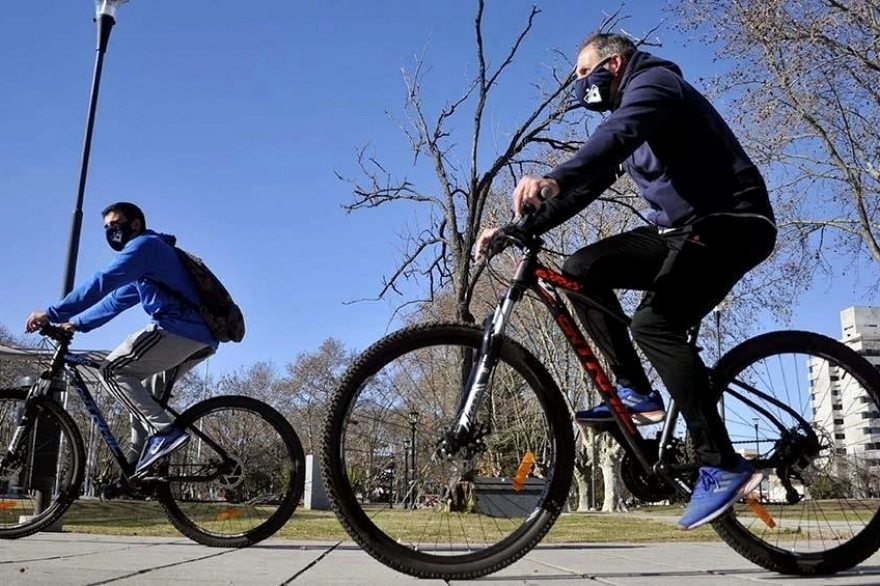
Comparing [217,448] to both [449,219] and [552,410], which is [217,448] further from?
[449,219]

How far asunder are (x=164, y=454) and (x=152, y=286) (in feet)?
3.47

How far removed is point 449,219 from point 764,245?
514 inches

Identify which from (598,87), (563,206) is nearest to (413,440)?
(563,206)

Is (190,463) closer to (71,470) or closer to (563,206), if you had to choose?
(71,470)

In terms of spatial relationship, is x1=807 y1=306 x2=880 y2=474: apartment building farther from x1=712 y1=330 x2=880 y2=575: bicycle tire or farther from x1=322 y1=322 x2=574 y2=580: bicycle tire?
x1=322 y1=322 x2=574 y2=580: bicycle tire

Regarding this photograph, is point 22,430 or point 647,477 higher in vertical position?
point 22,430

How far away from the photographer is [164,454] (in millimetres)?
4953

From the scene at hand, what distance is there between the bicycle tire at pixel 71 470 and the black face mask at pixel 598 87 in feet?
13.7

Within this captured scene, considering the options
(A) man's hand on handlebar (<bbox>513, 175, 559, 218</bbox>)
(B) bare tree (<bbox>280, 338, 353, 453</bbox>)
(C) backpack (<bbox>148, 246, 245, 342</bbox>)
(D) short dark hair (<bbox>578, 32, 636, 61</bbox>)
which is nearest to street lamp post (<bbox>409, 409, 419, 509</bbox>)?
(A) man's hand on handlebar (<bbox>513, 175, 559, 218</bbox>)

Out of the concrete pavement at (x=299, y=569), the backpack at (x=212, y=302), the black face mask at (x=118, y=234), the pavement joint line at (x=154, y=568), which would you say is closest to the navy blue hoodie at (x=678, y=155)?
the concrete pavement at (x=299, y=569)

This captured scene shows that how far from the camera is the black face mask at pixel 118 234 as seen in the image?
5.24 m

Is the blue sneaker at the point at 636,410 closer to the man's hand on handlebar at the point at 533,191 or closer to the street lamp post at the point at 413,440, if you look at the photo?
the street lamp post at the point at 413,440

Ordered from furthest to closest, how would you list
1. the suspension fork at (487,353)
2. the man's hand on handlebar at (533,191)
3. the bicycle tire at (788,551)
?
the bicycle tire at (788,551)
the suspension fork at (487,353)
the man's hand on handlebar at (533,191)

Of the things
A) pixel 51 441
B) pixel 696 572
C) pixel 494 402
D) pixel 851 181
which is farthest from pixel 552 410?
pixel 851 181
